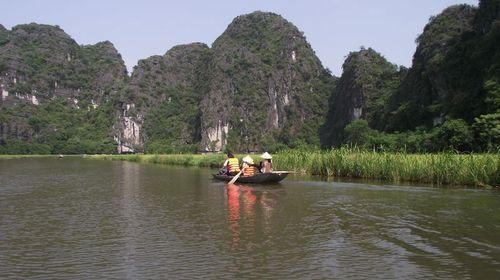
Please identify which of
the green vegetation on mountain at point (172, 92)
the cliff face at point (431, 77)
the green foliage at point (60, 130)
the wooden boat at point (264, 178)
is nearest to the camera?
the wooden boat at point (264, 178)

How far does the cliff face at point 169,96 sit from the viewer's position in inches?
4820

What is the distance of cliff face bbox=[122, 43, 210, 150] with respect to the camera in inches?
4820

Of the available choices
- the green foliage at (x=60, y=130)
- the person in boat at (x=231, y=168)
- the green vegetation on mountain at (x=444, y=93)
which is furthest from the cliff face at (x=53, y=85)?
the person in boat at (x=231, y=168)

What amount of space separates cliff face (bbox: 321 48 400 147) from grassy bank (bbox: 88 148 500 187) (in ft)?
151

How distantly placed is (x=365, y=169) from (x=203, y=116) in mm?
88025

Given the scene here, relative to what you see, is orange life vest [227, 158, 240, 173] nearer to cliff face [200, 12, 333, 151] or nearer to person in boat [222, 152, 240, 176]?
person in boat [222, 152, 240, 176]

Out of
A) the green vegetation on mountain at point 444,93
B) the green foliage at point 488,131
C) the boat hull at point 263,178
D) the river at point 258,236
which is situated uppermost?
the green vegetation on mountain at point 444,93

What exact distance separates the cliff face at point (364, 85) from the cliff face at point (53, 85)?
6074cm

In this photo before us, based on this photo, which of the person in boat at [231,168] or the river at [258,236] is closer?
the river at [258,236]

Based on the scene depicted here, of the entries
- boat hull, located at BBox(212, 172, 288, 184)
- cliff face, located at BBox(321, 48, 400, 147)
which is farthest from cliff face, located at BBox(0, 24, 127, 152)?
boat hull, located at BBox(212, 172, 288, 184)

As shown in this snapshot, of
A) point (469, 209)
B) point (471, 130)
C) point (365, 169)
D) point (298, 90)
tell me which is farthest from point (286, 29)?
point (469, 209)

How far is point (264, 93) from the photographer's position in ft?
380

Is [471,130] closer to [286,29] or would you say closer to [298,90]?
[298,90]

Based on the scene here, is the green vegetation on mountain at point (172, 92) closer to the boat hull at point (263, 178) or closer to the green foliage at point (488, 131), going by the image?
the green foliage at point (488, 131)
